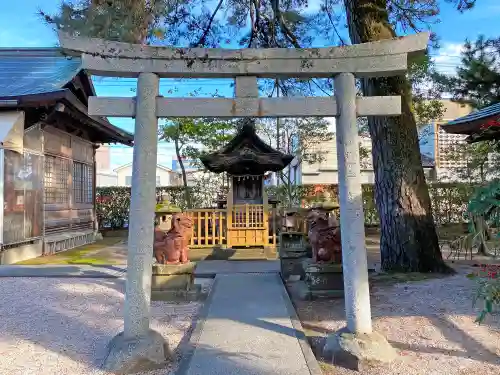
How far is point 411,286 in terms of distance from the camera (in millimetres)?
6703

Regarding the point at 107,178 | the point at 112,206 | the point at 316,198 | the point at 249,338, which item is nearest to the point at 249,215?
the point at 316,198

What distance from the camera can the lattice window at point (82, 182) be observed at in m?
14.8

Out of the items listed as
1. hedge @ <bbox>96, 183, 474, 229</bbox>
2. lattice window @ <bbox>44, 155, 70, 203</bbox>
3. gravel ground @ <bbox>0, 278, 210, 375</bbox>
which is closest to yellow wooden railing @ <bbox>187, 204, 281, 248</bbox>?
gravel ground @ <bbox>0, 278, 210, 375</bbox>

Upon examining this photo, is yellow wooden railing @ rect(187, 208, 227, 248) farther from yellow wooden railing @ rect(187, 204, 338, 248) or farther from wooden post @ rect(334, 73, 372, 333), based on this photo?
wooden post @ rect(334, 73, 372, 333)

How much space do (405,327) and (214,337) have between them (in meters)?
2.27

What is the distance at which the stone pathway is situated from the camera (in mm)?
3916

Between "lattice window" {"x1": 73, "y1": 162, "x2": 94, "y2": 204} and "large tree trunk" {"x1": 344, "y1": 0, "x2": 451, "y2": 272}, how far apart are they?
1085cm

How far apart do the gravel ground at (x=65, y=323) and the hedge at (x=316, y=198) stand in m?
9.69

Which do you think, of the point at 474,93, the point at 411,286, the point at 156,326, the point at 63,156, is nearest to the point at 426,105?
the point at 474,93

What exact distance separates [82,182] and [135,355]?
12.6 meters

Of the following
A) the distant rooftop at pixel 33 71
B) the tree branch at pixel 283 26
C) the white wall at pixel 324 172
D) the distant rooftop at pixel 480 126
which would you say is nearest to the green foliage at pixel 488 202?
the distant rooftop at pixel 480 126

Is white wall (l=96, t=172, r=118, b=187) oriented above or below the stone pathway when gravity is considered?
above

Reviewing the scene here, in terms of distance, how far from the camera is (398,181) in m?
7.69

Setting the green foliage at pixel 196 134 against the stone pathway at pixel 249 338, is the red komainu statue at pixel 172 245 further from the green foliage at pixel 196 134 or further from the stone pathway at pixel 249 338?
the green foliage at pixel 196 134
